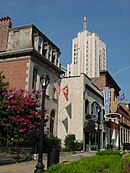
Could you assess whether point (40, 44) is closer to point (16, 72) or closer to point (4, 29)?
point (16, 72)

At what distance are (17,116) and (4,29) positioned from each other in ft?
45.8

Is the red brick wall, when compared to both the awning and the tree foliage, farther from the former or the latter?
the awning

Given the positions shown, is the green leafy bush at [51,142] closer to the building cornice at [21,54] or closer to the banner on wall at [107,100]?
the building cornice at [21,54]

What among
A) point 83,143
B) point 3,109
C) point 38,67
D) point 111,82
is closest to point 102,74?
point 111,82

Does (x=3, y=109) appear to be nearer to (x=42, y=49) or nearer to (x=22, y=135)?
(x=22, y=135)

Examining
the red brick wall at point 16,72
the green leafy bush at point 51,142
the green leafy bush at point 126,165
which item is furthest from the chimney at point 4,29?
the green leafy bush at point 126,165

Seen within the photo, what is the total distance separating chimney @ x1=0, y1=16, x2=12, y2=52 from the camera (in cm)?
2560

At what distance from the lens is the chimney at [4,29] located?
2560 centimetres

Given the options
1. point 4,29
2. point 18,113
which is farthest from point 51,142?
point 4,29

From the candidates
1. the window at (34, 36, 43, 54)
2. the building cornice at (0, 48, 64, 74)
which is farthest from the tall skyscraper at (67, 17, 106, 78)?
the building cornice at (0, 48, 64, 74)

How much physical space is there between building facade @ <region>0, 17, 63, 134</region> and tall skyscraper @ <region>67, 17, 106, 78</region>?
126 meters

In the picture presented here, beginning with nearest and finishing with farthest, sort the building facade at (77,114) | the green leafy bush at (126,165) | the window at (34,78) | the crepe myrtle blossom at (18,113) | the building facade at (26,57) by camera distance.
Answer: the green leafy bush at (126,165)
the crepe myrtle blossom at (18,113)
the building facade at (26,57)
the window at (34,78)
the building facade at (77,114)

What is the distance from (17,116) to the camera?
1570cm

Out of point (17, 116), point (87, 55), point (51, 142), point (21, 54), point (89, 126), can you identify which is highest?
point (87, 55)
